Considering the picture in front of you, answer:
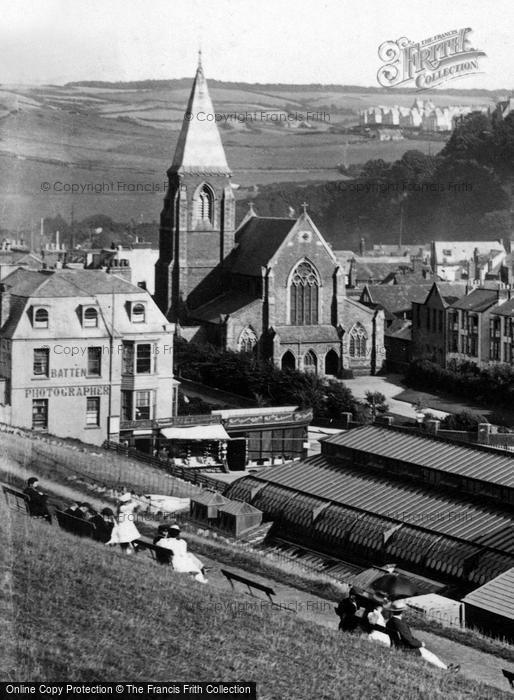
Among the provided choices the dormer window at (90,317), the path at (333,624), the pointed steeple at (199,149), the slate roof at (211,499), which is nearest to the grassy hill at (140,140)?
the pointed steeple at (199,149)

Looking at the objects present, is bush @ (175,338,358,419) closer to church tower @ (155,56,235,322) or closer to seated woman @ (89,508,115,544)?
church tower @ (155,56,235,322)

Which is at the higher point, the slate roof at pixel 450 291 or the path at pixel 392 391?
the slate roof at pixel 450 291

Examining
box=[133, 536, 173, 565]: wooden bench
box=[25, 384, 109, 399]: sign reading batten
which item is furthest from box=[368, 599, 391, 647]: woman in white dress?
box=[25, 384, 109, 399]: sign reading batten

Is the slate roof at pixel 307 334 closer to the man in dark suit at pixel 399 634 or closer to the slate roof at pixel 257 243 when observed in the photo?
the slate roof at pixel 257 243

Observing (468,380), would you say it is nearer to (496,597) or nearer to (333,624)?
(496,597)

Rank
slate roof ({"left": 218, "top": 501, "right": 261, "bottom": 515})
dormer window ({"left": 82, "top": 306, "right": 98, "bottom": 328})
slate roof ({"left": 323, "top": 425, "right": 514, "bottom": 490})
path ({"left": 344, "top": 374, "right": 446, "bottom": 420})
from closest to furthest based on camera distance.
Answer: slate roof ({"left": 323, "top": 425, "right": 514, "bottom": 490}) → slate roof ({"left": 218, "top": 501, "right": 261, "bottom": 515}) → dormer window ({"left": 82, "top": 306, "right": 98, "bottom": 328}) → path ({"left": 344, "top": 374, "right": 446, "bottom": 420})

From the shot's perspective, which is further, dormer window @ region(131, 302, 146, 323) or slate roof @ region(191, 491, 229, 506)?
dormer window @ region(131, 302, 146, 323)

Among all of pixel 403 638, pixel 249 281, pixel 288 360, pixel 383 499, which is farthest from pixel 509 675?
pixel 249 281
